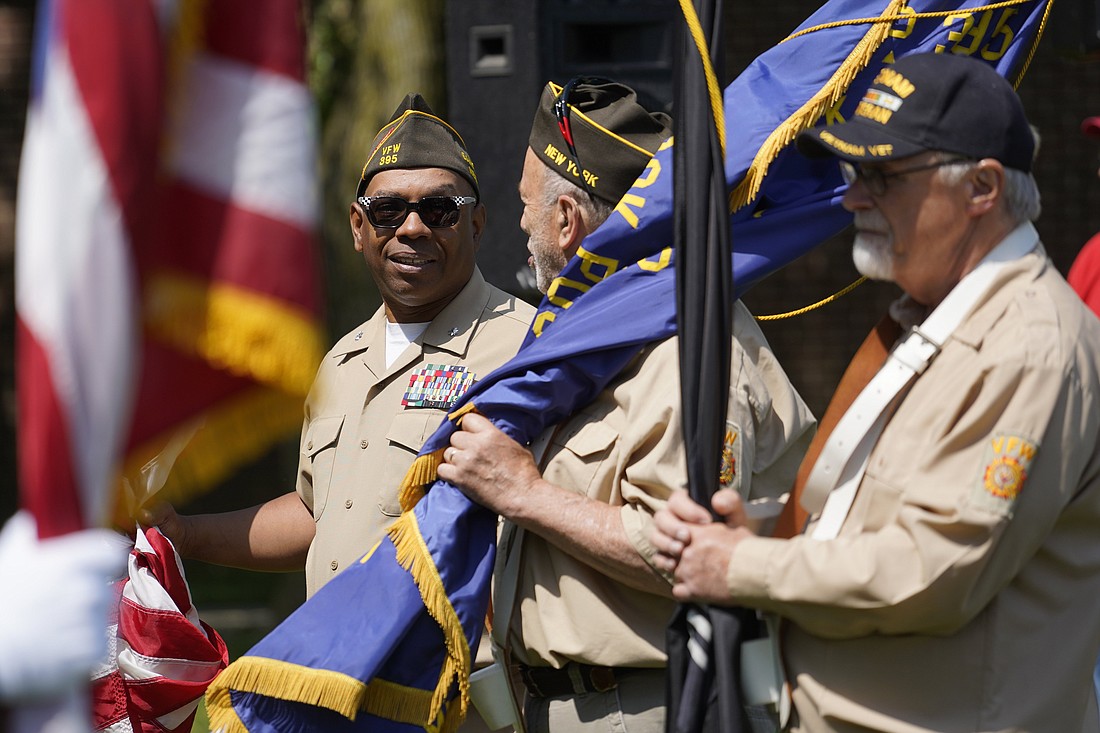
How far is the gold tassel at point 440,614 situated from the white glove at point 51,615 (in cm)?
115

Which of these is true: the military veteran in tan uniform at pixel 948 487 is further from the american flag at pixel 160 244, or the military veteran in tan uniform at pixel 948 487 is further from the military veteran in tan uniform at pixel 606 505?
the american flag at pixel 160 244

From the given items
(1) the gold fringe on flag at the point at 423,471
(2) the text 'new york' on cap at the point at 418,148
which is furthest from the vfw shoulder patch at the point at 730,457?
(2) the text 'new york' on cap at the point at 418,148

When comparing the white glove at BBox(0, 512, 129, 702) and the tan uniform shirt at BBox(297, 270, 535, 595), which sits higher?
the white glove at BBox(0, 512, 129, 702)

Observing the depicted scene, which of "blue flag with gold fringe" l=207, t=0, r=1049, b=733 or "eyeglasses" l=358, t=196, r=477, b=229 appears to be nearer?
"blue flag with gold fringe" l=207, t=0, r=1049, b=733

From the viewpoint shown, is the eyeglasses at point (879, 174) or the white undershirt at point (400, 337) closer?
the eyeglasses at point (879, 174)

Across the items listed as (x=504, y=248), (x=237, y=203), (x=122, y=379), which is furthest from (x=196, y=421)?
(x=504, y=248)

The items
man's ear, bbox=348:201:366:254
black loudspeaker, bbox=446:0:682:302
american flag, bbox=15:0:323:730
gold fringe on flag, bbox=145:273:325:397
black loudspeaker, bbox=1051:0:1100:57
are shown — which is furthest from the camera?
black loudspeaker, bbox=446:0:682:302

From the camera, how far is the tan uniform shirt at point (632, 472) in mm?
2811

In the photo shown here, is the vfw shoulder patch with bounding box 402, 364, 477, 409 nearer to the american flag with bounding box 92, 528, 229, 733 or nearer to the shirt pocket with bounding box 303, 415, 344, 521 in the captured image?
the shirt pocket with bounding box 303, 415, 344, 521

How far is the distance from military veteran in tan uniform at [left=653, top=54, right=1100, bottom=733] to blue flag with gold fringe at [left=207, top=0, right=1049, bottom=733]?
542 mm

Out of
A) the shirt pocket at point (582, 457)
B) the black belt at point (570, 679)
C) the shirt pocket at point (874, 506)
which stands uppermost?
the shirt pocket at point (874, 506)

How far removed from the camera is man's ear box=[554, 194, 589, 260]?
3.19m

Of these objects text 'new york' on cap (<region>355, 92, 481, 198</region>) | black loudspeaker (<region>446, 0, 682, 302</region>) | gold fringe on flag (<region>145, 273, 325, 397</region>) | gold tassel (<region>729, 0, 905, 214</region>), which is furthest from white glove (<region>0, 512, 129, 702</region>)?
black loudspeaker (<region>446, 0, 682, 302</region>)

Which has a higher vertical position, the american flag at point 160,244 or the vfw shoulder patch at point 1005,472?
the american flag at point 160,244
